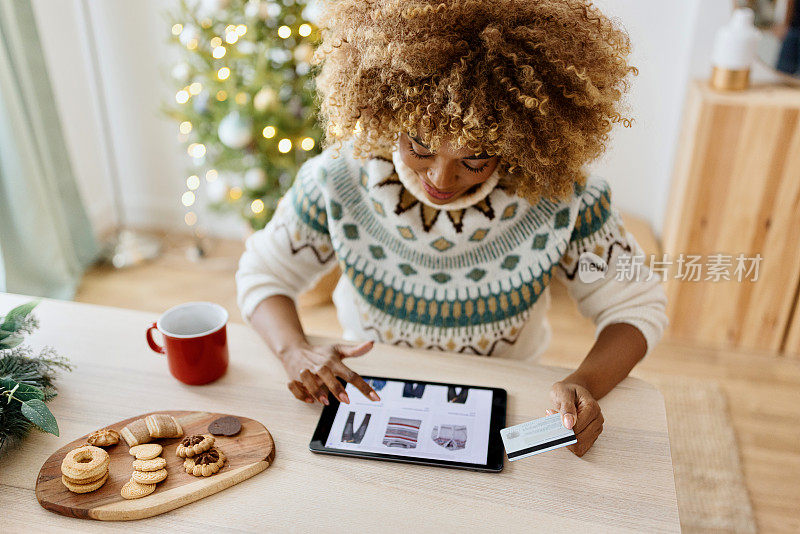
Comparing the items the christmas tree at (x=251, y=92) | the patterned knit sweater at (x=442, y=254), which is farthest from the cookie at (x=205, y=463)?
the christmas tree at (x=251, y=92)

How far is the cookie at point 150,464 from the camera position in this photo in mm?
875

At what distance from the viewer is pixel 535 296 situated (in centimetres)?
121

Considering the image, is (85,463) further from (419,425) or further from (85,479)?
(419,425)

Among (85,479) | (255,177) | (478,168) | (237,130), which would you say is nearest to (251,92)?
(237,130)

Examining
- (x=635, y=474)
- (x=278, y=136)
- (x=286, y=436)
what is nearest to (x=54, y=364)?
(x=286, y=436)

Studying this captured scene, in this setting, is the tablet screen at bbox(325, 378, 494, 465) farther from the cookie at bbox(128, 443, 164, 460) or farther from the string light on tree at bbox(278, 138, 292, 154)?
the string light on tree at bbox(278, 138, 292, 154)

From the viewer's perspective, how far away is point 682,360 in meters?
2.36

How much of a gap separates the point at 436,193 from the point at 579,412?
0.39 meters

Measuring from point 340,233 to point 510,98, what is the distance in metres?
0.41

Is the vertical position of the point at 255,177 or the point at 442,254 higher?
Result: the point at 442,254

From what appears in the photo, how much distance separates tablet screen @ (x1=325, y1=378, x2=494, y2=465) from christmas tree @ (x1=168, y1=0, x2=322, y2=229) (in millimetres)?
1288

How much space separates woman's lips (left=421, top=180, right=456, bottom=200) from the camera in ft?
3.52

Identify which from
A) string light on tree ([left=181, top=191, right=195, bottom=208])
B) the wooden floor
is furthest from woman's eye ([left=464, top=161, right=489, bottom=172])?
string light on tree ([left=181, top=191, right=195, bottom=208])

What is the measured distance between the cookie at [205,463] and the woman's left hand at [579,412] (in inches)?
17.5
